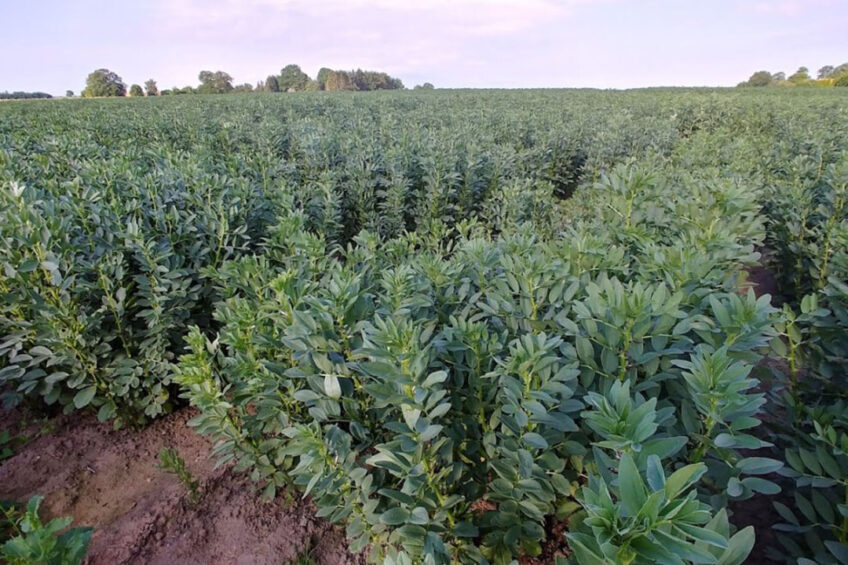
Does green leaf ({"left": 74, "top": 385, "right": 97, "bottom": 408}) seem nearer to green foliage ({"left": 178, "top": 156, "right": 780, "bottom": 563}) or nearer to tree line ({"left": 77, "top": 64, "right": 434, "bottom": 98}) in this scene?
green foliage ({"left": 178, "top": 156, "right": 780, "bottom": 563})

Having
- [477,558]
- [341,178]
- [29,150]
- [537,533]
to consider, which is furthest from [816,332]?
[29,150]

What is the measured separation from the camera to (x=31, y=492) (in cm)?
257

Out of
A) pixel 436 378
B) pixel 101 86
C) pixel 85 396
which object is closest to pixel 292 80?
Result: pixel 101 86

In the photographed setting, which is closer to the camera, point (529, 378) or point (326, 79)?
point (529, 378)

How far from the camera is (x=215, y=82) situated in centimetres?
6488

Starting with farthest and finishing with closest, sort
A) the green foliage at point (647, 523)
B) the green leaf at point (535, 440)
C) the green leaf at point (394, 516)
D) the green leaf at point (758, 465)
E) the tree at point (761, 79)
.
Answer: the tree at point (761, 79), the green leaf at point (394, 516), the green leaf at point (535, 440), the green leaf at point (758, 465), the green foliage at point (647, 523)

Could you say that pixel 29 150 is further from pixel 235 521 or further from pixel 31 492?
pixel 235 521

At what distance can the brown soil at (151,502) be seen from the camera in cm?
226

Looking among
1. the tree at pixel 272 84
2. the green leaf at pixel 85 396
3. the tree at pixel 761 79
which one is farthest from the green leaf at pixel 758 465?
the tree at pixel 761 79

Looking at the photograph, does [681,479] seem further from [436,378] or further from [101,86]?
[101,86]

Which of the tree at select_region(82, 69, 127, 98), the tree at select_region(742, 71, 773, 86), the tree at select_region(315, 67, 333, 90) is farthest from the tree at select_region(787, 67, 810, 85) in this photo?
the tree at select_region(82, 69, 127, 98)

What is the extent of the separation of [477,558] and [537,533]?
265mm

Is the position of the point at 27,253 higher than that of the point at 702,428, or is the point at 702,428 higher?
the point at 27,253

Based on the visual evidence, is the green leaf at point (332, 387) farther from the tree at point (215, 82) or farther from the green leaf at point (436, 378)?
the tree at point (215, 82)
